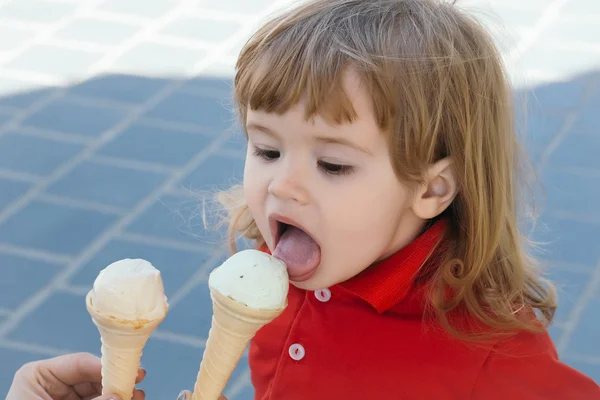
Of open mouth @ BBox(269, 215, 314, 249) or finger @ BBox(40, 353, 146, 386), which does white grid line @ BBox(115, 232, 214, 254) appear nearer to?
finger @ BBox(40, 353, 146, 386)

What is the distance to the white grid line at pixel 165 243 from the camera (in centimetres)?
396

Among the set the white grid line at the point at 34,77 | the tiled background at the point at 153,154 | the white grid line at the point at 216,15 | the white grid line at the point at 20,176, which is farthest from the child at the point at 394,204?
the white grid line at the point at 216,15

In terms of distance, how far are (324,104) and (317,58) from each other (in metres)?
0.08

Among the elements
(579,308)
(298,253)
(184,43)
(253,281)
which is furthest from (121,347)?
(184,43)

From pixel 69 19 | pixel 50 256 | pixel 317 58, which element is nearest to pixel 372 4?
pixel 317 58

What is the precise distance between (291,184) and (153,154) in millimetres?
2813

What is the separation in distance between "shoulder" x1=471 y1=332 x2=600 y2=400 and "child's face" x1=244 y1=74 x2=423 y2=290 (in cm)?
28

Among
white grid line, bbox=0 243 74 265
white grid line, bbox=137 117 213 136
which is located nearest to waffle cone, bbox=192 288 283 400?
white grid line, bbox=0 243 74 265

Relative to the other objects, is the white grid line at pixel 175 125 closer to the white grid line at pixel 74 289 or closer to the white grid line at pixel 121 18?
the white grid line at pixel 121 18

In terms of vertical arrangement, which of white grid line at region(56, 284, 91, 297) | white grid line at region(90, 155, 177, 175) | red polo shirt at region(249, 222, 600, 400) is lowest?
white grid line at region(56, 284, 91, 297)

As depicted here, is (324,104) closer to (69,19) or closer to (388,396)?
(388,396)

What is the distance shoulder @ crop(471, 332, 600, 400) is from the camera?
5.97ft

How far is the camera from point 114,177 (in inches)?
170

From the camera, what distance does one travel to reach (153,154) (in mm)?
4488
